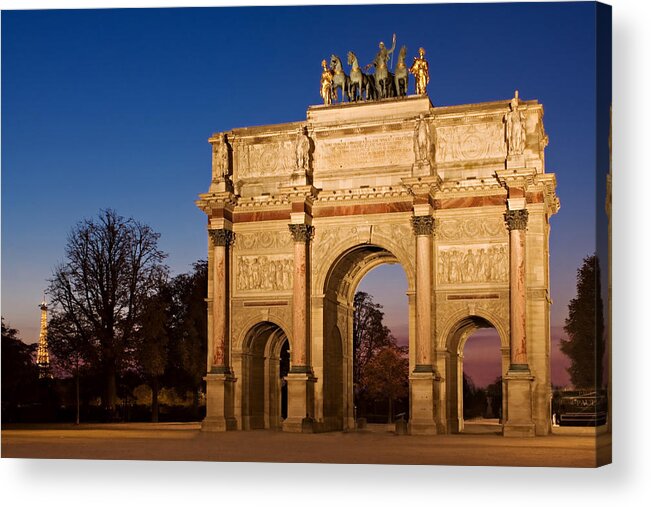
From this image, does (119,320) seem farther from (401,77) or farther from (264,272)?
(401,77)

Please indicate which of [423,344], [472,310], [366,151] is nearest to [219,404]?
[423,344]

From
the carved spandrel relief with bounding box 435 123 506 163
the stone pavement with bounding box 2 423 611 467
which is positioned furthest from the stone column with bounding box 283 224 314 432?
the carved spandrel relief with bounding box 435 123 506 163

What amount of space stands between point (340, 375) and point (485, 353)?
629 inches

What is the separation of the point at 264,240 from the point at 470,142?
838cm

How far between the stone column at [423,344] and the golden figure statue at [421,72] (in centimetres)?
484

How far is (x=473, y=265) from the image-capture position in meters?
36.6

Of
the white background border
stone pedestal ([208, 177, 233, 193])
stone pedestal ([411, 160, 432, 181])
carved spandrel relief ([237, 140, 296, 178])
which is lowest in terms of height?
the white background border

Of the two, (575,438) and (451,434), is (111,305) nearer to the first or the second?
(451,434)

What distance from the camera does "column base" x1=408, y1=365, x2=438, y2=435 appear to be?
35.1 meters

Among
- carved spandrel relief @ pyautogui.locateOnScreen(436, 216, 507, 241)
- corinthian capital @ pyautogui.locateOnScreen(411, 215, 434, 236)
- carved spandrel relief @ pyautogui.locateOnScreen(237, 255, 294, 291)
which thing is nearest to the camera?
carved spandrel relief @ pyautogui.locateOnScreen(436, 216, 507, 241)

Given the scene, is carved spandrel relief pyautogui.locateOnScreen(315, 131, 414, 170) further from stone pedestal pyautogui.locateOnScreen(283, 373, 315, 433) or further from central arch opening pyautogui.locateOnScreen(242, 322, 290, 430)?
stone pedestal pyautogui.locateOnScreen(283, 373, 315, 433)

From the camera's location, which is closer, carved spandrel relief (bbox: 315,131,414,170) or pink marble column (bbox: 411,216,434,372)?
pink marble column (bbox: 411,216,434,372)

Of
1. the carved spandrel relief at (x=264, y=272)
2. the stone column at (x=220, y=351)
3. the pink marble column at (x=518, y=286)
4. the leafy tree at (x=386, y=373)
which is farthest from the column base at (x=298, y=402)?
the leafy tree at (x=386, y=373)

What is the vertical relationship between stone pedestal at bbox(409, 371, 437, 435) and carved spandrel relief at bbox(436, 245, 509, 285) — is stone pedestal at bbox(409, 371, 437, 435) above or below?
below
